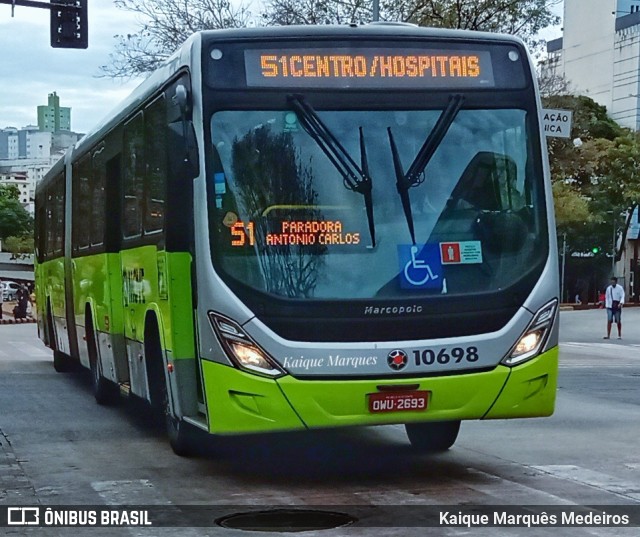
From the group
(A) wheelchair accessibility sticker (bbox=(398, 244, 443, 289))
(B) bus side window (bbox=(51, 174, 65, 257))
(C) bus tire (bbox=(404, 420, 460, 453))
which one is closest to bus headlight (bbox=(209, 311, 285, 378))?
(A) wheelchair accessibility sticker (bbox=(398, 244, 443, 289))

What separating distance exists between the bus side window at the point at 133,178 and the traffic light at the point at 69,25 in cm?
864

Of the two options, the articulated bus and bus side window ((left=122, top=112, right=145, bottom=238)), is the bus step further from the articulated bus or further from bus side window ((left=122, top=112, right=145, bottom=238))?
bus side window ((left=122, top=112, right=145, bottom=238))

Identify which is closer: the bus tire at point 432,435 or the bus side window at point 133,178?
the bus tire at point 432,435

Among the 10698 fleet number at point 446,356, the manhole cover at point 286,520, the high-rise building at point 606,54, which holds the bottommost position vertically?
the manhole cover at point 286,520

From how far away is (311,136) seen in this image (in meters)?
9.45

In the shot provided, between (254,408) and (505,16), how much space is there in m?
26.7

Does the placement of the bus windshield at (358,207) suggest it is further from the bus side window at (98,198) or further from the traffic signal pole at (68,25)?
the traffic signal pole at (68,25)

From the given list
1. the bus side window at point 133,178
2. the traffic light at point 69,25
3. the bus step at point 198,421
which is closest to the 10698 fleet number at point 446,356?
the bus step at point 198,421

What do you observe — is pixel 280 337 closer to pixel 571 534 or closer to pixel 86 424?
pixel 571 534

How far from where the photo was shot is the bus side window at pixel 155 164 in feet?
34.8

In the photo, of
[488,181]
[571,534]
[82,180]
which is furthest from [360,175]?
[82,180]

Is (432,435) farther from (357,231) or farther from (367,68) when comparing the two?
(367,68)

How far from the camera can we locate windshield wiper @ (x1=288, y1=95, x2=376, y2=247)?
30.7ft

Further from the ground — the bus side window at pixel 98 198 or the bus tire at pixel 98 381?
the bus side window at pixel 98 198
